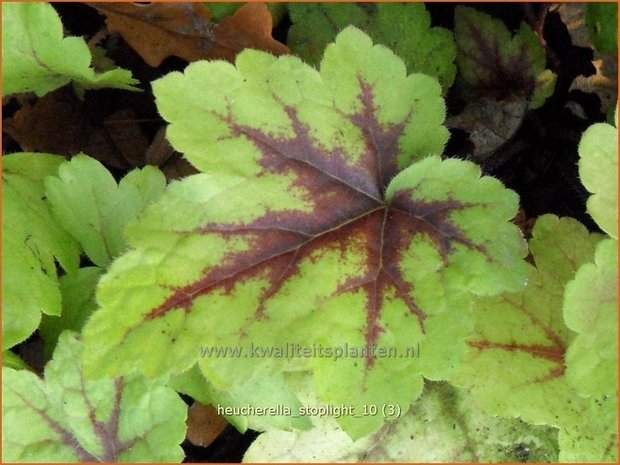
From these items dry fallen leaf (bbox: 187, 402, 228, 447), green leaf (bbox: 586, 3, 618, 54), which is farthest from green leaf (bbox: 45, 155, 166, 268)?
green leaf (bbox: 586, 3, 618, 54)

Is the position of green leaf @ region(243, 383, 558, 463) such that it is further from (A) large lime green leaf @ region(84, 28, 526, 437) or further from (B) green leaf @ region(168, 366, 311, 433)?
(A) large lime green leaf @ region(84, 28, 526, 437)

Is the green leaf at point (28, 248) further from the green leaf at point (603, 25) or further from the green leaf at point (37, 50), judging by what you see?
the green leaf at point (603, 25)

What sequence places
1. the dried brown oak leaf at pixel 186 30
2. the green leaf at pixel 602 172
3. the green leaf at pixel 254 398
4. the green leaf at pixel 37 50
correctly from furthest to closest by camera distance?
the dried brown oak leaf at pixel 186 30 → the green leaf at pixel 254 398 → the green leaf at pixel 37 50 → the green leaf at pixel 602 172

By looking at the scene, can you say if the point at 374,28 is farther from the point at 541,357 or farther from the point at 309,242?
the point at 541,357

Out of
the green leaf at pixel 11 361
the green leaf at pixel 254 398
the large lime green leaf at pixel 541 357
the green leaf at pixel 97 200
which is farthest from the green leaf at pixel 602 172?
the green leaf at pixel 11 361

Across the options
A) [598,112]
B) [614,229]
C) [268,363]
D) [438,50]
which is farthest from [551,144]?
[268,363]

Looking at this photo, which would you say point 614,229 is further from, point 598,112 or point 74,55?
point 74,55

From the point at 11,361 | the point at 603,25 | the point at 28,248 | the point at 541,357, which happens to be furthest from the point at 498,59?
the point at 11,361

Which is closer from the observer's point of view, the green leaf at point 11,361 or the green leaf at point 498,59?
the green leaf at point 11,361
